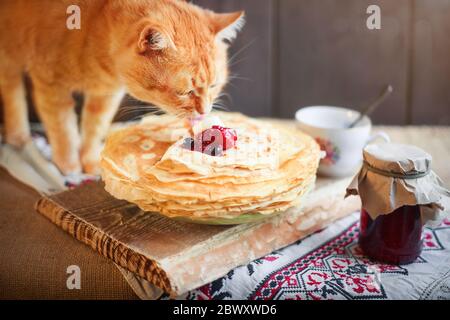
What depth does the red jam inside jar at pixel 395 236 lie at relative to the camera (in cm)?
81

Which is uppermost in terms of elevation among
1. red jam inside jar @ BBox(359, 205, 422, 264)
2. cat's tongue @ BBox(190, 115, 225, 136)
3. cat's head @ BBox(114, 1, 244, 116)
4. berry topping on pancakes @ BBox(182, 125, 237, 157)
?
cat's head @ BBox(114, 1, 244, 116)

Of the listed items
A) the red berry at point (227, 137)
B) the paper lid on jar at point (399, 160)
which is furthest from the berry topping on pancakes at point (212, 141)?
the paper lid on jar at point (399, 160)

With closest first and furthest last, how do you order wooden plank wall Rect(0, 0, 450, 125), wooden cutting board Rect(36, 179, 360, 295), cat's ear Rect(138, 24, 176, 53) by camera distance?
wooden cutting board Rect(36, 179, 360, 295) < cat's ear Rect(138, 24, 176, 53) < wooden plank wall Rect(0, 0, 450, 125)

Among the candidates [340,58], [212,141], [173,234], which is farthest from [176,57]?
[340,58]

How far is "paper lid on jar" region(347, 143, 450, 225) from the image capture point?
782 millimetres

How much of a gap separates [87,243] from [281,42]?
774 mm

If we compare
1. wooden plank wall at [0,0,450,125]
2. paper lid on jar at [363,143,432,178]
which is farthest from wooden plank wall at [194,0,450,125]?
paper lid on jar at [363,143,432,178]

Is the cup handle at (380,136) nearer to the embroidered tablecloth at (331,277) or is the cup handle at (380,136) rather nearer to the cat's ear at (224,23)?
the embroidered tablecloth at (331,277)

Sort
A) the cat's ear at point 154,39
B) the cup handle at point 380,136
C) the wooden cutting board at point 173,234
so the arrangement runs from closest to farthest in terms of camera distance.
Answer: the wooden cutting board at point 173,234
the cat's ear at point 154,39
the cup handle at point 380,136

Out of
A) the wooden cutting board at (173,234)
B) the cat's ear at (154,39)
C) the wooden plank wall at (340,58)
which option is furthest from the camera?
the wooden plank wall at (340,58)

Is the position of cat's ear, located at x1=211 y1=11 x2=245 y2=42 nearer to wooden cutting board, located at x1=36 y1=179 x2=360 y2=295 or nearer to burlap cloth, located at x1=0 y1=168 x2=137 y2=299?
wooden cutting board, located at x1=36 y1=179 x2=360 y2=295

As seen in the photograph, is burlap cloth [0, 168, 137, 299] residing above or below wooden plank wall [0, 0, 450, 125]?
below
